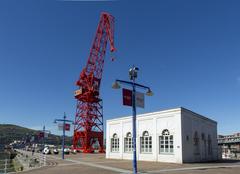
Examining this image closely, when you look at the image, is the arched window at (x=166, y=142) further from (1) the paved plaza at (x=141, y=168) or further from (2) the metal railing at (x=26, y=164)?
(2) the metal railing at (x=26, y=164)

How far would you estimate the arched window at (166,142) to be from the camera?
3105 centimetres

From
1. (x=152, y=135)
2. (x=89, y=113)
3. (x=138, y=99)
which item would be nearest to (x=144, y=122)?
(x=152, y=135)

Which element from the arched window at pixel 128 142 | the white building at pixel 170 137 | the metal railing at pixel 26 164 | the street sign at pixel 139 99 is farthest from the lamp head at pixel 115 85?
the arched window at pixel 128 142

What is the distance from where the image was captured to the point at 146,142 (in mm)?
34438

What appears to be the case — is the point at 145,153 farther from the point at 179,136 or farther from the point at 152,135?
the point at 179,136

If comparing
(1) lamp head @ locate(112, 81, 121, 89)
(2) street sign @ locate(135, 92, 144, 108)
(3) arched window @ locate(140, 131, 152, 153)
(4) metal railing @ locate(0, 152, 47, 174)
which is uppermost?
(1) lamp head @ locate(112, 81, 121, 89)

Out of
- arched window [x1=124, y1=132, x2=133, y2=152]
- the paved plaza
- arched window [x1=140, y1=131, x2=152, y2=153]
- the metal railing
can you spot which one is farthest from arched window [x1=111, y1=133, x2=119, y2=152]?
the paved plaza

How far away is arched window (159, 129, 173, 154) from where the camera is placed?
102ft

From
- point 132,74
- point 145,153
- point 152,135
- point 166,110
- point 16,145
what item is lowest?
point 16,145

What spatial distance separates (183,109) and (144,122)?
261 inches

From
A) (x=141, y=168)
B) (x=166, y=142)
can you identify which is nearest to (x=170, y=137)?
(x=166, y=142)

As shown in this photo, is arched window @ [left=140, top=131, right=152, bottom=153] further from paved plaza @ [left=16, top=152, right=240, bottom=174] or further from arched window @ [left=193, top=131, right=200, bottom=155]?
paved plaza @ [left=16, top=152, right=240, bottom=174]

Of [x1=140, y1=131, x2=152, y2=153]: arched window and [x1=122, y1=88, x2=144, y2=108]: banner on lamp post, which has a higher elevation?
[x1=122, y1=88, x2=144, y2=108]: banner on lamp post

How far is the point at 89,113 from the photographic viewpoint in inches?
3066
